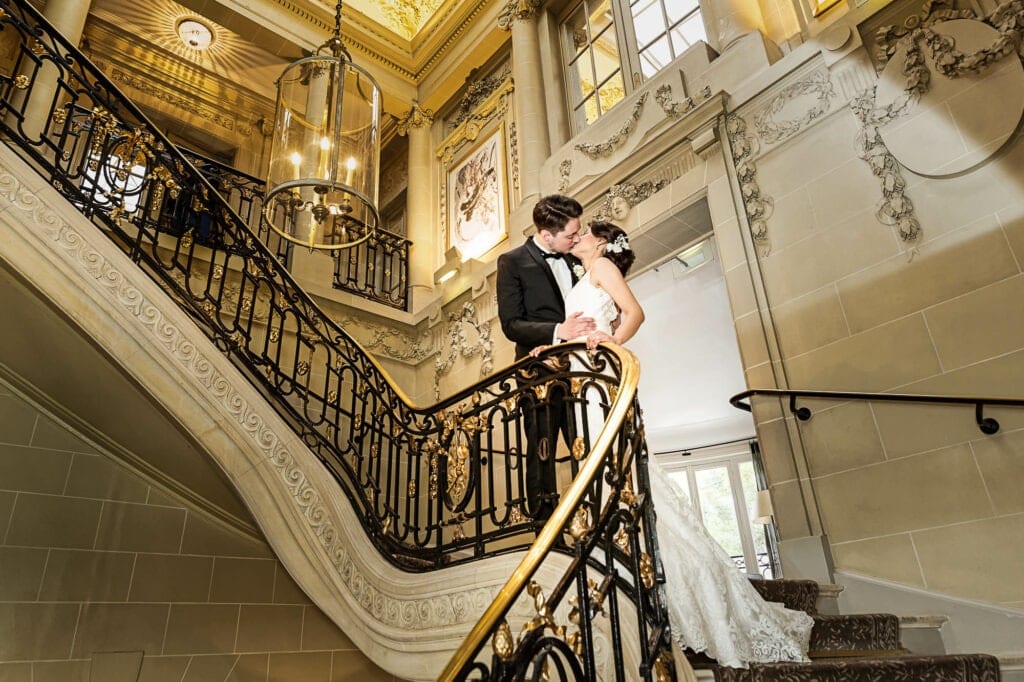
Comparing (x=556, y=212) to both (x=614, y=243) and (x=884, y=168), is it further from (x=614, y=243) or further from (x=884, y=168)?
(x=884, y=168)

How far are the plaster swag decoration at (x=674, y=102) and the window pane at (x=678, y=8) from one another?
3.53ft

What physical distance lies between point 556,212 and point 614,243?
347mm

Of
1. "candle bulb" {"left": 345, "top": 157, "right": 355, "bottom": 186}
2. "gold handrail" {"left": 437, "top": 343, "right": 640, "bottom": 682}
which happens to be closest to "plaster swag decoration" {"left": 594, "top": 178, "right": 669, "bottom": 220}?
"candle bulb" {"left": 345, "top": 157, "right": 355, "bottom": 186}

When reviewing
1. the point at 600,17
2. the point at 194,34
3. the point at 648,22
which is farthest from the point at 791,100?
the point at 194,34

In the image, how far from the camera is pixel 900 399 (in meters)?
3.65

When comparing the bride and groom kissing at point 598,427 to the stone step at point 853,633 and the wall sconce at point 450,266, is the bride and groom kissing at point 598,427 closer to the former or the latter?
the stone step at point 853,633

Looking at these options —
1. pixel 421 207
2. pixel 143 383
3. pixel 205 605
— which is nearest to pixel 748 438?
pixel 421 207

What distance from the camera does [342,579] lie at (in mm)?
3494

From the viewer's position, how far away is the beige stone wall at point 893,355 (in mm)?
3322

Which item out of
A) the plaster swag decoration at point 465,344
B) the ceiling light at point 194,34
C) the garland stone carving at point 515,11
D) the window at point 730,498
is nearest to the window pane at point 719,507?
the window at point 730,498

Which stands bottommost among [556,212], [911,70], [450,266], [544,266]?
[544,266]

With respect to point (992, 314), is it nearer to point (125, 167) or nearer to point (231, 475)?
point (231, 475)

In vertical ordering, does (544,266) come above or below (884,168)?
below

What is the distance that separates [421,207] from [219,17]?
11.4 ft
